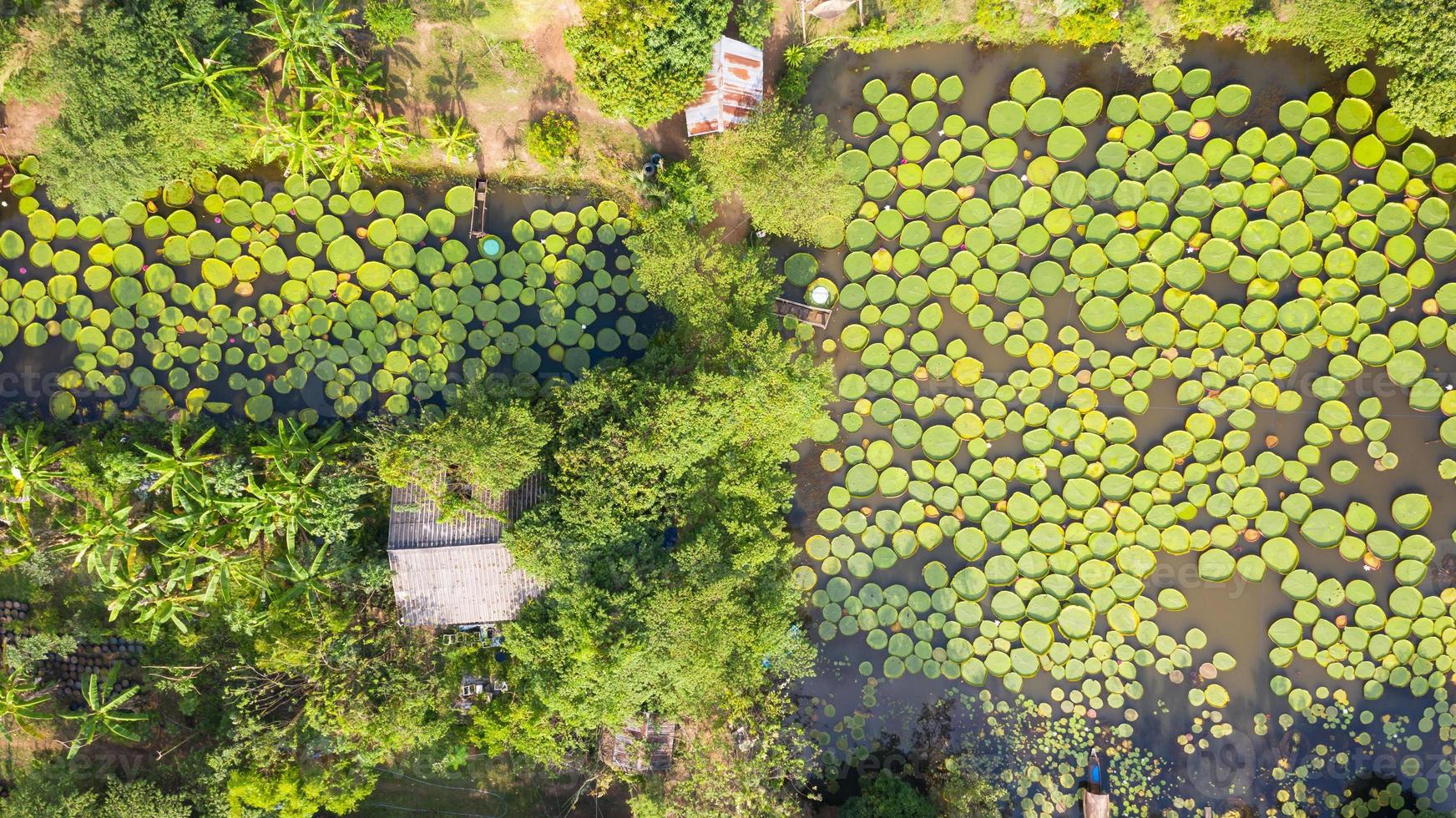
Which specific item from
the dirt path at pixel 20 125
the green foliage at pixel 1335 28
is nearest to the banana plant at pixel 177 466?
the dirt path at pixel 20 125

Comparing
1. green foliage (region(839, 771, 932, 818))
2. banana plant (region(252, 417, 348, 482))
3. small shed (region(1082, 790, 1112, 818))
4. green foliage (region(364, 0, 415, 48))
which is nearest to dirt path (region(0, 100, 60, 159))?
green foliage (region(364, 0, 415, 48))

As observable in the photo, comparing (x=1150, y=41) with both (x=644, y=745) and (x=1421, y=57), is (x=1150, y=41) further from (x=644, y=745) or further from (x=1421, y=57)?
(x=644, y=745)

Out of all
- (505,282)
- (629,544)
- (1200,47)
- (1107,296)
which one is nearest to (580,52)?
(505,282)

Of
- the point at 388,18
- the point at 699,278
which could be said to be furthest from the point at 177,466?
the point at 699,278

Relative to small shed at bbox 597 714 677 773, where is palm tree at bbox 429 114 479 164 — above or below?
above

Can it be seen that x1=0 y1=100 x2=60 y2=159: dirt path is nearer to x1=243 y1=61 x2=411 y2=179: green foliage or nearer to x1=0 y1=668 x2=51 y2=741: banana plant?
x1=243 y1=61 x2=411 y2=179: green foliage
